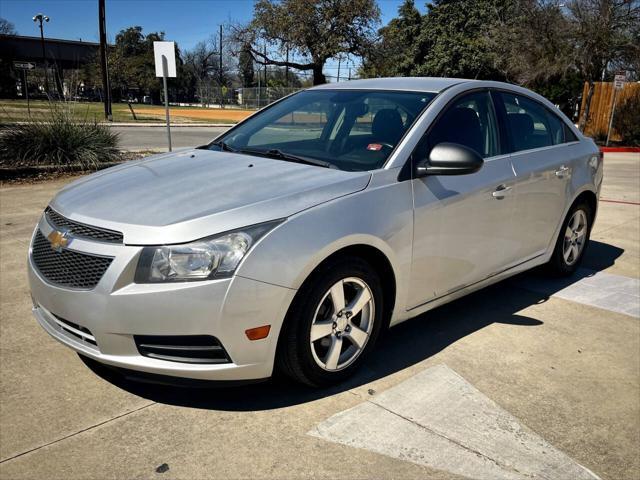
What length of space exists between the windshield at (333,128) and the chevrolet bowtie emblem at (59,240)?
1.34 metres

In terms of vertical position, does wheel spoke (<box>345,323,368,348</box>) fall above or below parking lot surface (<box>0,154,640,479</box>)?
above

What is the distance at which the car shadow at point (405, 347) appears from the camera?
3.02m

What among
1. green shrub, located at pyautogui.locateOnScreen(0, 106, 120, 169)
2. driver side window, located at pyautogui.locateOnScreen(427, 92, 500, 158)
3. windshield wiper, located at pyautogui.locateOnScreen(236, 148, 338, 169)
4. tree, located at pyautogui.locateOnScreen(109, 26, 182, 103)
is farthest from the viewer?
tree, located at pyautogui.locateOnScreen(109, 26, 182, 103)

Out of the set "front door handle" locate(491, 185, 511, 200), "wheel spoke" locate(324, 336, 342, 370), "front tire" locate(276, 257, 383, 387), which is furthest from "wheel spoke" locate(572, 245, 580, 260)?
"wheel spoke" locate(324, 336, 342, 370)

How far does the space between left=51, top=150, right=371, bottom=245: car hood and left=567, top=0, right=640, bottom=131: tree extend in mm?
21525

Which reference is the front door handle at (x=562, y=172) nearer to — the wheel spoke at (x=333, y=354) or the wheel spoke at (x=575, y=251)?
the wheel spoke at (x=575, y=251)

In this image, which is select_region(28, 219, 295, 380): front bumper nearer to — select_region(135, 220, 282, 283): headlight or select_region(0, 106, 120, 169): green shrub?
select_region(135, 220, 282, 283): headlight

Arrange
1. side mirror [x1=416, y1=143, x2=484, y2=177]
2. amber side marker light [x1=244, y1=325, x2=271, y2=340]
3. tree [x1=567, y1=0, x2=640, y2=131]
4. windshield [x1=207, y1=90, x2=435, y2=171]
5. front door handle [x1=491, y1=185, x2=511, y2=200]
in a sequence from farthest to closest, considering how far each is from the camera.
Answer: tree [x1=567, y1=0, x2=640, y2=131]
front door handle [x1=491, y1=185, x2=511, y2=200]
windshield [x1=207, y1=90, x2=435, y2=171]
side mirror [x1=416, y1=143, x2=484, y2=177]
amber side marker light [x1=244, y1=325, x2=271, y2=340]

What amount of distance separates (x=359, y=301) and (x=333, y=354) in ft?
1.04

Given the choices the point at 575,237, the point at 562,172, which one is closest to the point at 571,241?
the point at 575,237

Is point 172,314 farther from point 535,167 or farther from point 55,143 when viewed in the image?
point 55,143

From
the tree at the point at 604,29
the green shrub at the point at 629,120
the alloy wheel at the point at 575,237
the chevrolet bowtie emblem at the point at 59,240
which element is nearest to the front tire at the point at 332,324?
the chevrolet bowtie emblem at the point at 59,240

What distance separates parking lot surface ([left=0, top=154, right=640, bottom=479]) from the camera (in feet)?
8.25

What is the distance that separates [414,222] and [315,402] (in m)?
1.15
